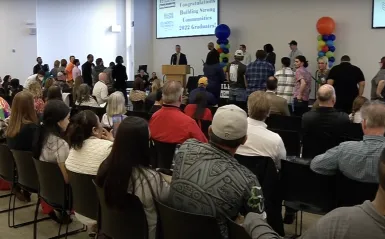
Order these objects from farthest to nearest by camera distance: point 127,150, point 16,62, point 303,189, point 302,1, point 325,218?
point 16,62
point 302,1
point 303,189
point 127,150
point 325,218

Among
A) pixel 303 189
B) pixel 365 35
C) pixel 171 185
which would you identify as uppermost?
pixel 365 35

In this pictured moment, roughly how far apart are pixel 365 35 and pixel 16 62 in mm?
10725

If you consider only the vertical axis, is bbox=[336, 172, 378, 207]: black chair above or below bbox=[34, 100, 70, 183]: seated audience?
below

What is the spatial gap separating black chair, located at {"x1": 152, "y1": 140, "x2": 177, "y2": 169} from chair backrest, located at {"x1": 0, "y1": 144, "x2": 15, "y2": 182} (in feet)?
4.00

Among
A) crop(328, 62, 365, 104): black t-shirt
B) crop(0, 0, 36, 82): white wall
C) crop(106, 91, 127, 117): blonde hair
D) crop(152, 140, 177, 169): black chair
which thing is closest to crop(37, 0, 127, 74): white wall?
crop(0, 0, 36, 82): white wall

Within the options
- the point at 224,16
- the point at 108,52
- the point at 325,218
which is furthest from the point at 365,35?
the point at 108,52

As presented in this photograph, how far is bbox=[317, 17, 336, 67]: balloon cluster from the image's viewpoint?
10188 millimetres

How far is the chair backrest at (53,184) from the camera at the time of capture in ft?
10.3

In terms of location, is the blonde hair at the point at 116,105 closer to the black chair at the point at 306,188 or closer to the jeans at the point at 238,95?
the black chair at the point at 306,188

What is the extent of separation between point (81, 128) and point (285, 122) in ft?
9.89

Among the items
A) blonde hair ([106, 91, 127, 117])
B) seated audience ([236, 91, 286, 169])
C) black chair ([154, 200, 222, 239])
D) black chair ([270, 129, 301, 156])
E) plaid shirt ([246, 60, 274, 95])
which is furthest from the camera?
plaid shirt ([246, 60, 274, 95])

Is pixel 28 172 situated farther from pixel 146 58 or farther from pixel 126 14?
pixel 126 14

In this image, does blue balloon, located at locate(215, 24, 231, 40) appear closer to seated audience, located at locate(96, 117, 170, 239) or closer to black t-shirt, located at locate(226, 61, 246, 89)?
black t-shirt, located at locate(226, 61, 246, 89)

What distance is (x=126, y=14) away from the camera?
17.8m
